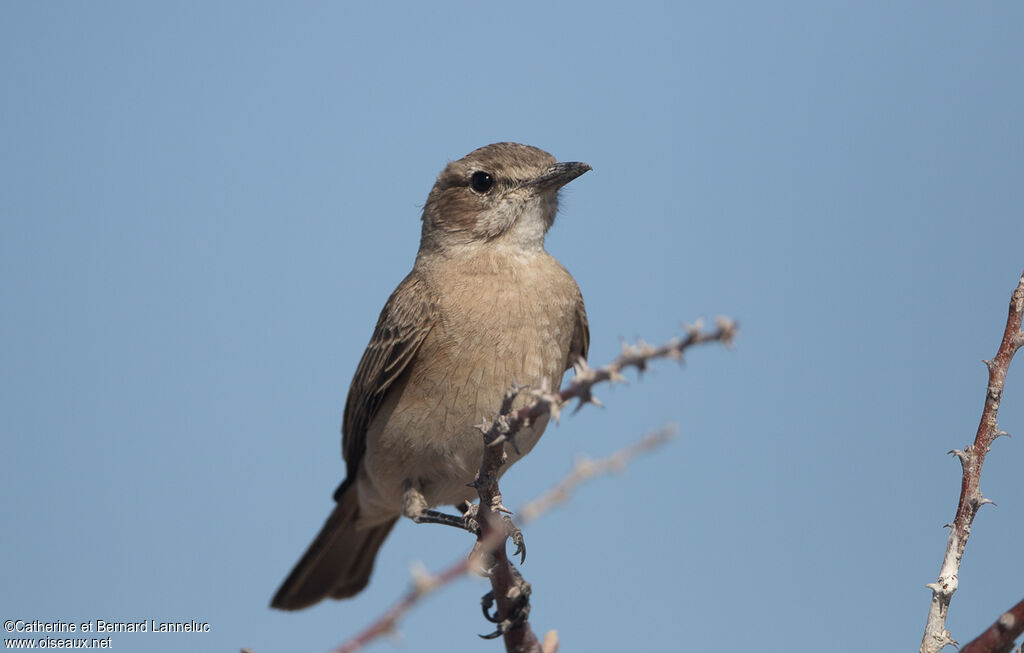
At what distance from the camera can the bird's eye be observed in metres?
6.80

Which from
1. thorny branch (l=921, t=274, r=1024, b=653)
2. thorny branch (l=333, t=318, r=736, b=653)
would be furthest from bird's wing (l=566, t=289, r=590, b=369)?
thorny branch (l=921, t=274, r=1024, b=653)

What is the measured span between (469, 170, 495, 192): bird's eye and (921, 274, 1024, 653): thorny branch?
4.00 m

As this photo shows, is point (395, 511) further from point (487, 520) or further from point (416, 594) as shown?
point (416, 594)

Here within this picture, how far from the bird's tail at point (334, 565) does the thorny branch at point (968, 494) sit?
536 cm

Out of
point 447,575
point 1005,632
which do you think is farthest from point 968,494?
point 447,575

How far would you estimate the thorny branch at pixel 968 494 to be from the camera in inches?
129

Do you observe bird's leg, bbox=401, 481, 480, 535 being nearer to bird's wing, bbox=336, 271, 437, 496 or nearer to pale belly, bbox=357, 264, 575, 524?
pale belly, bbox=357, 264, 575, 524

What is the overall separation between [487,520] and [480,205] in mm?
3270

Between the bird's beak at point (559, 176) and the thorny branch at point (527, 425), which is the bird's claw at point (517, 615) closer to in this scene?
the thorny branch at point (527, 425)

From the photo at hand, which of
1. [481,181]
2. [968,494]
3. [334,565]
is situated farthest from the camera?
[334,565]

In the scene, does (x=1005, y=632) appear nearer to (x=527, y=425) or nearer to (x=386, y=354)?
(x=527, y=425)

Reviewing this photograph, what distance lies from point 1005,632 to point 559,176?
176 inches

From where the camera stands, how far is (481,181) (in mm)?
6844

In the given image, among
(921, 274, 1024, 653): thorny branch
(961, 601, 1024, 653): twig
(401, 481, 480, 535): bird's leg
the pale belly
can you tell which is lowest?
(961, 601, 1024, 653): twig
